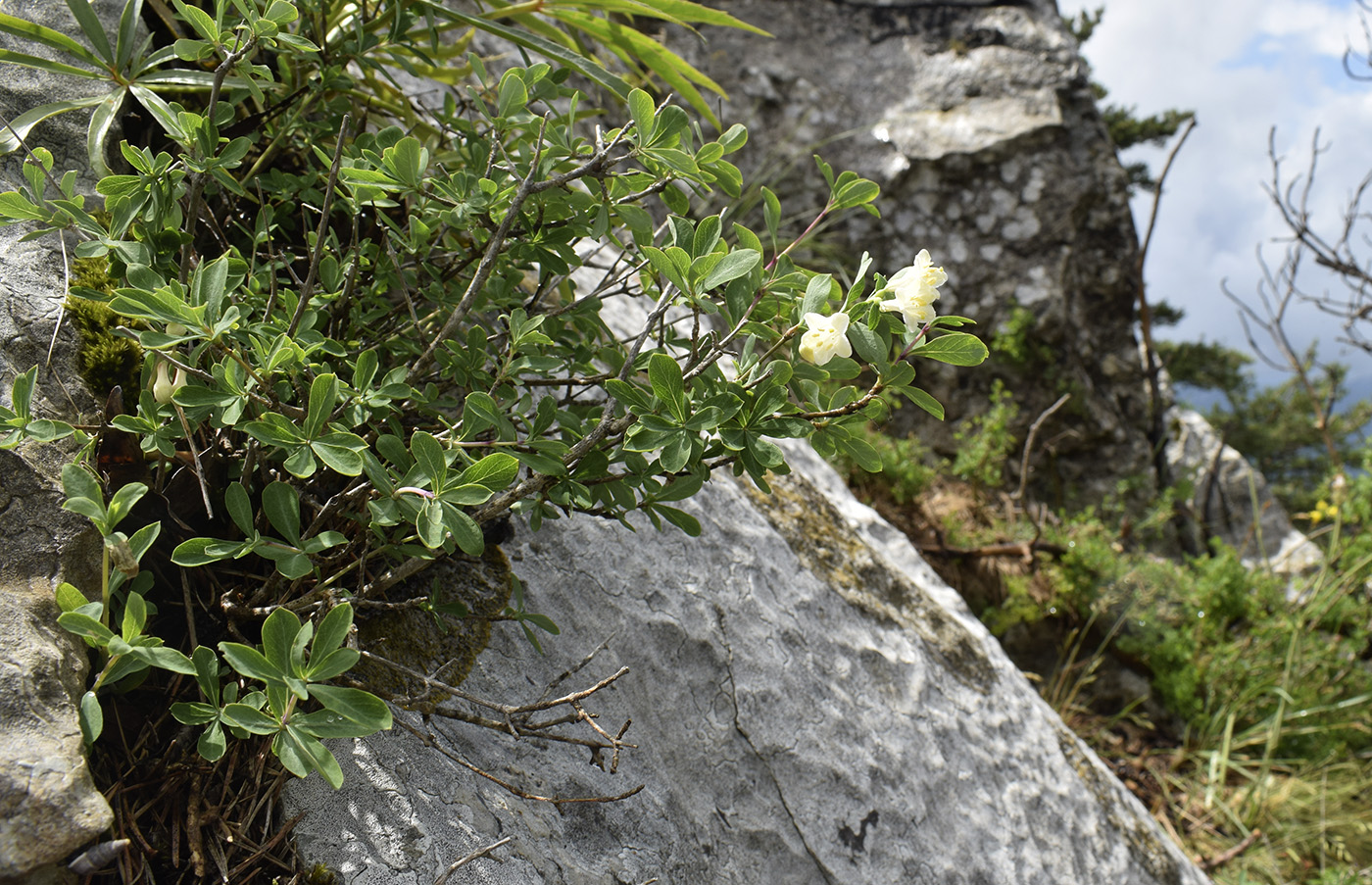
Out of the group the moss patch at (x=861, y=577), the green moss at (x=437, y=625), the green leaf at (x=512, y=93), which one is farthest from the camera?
the moss patch at (x=861, y=577)

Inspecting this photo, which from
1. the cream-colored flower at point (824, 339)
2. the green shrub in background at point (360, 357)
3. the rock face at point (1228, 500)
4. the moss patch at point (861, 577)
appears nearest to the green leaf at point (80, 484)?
the green shrub in background at point (360, 357)

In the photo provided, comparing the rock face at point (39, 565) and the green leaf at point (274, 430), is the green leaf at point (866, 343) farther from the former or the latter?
the rock face at point (39, 565)

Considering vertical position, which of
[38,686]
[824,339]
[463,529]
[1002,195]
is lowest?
[38,686]

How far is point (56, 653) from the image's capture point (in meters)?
0.92

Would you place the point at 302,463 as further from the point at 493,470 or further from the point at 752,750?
the point at 752,750

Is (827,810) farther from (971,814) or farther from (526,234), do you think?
(526,234)

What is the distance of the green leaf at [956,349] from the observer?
3.05 ft

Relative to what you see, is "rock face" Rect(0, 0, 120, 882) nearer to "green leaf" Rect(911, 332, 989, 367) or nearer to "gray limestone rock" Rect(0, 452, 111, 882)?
"gray limestone rock" Rect(0, 452, 111, 882)

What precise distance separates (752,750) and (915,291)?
1075 millimetres

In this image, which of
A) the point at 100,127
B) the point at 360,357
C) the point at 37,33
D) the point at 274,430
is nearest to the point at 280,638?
the point at 274,430

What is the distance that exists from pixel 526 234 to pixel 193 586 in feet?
Result: 2.37

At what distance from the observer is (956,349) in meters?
0.94

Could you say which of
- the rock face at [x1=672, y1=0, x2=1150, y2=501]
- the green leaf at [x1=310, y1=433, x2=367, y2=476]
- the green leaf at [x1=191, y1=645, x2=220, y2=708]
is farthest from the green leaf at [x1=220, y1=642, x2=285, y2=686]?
the rock face at [x1=672, y1=0, x2=1150, y2=501]

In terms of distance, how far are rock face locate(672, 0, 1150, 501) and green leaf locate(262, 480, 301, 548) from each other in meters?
3.64
